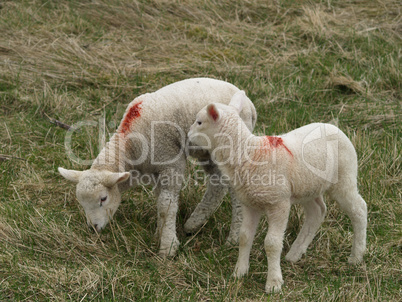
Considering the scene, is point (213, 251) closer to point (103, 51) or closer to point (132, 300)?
point (132, 300)

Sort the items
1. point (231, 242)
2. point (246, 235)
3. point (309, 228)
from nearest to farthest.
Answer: point (246, 235) < point (309, 228) < point (231, 242)

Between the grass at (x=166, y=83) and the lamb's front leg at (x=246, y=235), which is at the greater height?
the lamb's front leg at (x=246, y=235)

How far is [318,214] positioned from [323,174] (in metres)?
0.51

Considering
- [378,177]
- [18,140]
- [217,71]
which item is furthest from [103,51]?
[378,177]

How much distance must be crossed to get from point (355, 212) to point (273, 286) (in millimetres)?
820

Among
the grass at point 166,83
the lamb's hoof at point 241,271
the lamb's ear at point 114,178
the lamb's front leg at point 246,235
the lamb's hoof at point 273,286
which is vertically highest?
the lamb's ear at point 114,178

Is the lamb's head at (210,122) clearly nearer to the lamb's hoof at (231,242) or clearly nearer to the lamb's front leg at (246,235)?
the lamb's front leg at (246,235)

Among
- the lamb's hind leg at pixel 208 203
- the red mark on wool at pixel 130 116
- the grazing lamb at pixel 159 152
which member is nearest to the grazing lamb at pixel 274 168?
the grazing lamb at pixel 159 152

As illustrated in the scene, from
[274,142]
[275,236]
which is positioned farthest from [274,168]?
[275,236]

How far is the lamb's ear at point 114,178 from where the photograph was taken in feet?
13.7

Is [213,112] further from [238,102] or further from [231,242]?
[231,242]

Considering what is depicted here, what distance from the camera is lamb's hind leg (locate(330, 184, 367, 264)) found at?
410 cm

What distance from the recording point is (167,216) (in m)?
4.54

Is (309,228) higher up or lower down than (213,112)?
lower down
